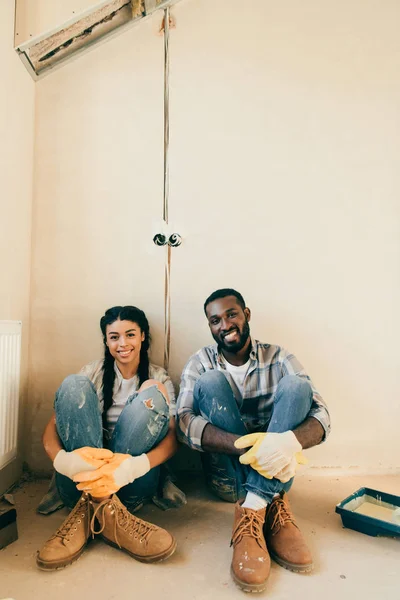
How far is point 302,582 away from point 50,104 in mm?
2063

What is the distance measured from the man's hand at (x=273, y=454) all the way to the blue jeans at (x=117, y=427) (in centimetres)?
29

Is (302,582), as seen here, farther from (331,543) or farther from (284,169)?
(284,169)

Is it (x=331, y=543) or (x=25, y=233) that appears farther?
(x=25, y=233)

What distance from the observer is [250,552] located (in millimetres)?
1151

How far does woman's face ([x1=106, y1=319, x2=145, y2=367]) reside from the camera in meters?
1.67

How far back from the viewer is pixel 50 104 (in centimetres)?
197

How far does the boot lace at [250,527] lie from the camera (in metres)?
1.20

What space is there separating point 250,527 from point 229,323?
27.4 inches

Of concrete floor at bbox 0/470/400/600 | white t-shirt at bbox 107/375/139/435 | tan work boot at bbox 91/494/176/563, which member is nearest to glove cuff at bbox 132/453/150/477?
tan work boot at bbox 91/494/176/563

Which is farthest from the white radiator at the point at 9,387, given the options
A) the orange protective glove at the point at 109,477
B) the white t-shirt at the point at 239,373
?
the white t-shirt at the point at 239,373

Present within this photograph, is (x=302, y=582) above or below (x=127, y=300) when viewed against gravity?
below

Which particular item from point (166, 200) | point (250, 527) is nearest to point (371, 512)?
point (250, 527)

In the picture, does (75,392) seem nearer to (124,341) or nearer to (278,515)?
(124,341)

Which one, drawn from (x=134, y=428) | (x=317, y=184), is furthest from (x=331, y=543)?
(x=317, y=184)
